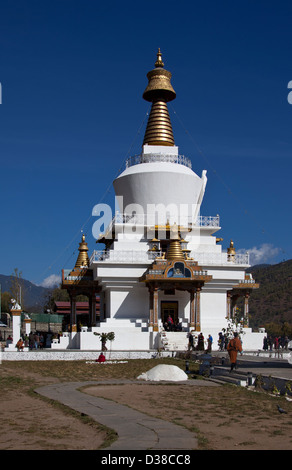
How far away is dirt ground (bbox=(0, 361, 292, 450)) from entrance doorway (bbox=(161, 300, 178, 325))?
17.2 m

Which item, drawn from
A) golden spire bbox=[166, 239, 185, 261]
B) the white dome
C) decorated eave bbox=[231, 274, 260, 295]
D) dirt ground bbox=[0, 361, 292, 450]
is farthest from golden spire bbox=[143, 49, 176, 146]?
dirt ground bbox=[0, 361, 292, 450]

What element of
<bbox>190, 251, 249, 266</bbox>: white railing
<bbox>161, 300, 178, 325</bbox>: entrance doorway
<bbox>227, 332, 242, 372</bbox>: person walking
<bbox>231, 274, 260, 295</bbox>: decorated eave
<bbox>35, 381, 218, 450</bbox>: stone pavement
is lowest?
<bbox>35, 381, 218, 450</bbox>: stone pavement

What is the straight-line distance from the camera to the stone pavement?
8.37 m

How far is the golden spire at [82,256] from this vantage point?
38969 millimetres

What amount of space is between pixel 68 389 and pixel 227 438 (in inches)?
281

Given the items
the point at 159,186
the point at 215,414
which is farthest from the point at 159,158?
the point at 215,414

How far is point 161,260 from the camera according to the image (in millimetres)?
32969

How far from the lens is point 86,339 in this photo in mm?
31797

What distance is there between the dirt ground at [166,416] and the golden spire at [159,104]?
82.4ft

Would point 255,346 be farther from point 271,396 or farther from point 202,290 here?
point 271,396

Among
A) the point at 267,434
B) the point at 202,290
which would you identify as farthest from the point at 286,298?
the point at 267,434

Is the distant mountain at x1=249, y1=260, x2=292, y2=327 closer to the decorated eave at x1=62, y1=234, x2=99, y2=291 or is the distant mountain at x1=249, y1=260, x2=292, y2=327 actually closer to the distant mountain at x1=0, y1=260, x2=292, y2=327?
the distant mountain at x1=0, y1=260, x2=292, y2=327

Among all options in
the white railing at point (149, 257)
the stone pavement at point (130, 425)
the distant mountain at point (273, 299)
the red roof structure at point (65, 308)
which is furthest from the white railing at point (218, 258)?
the distant mountain at point (273, 299)

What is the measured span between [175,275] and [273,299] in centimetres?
4691
